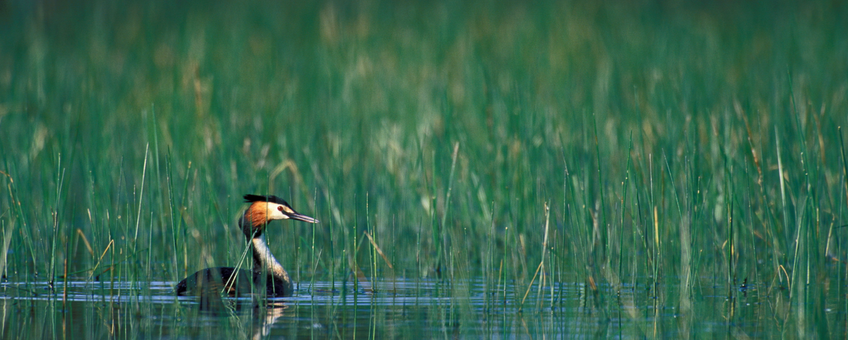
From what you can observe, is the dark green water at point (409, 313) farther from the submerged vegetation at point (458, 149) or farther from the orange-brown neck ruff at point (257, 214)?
the orange-brown neck ruff at point (257, 214)

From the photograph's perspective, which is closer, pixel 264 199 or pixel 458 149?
pixel 264 199

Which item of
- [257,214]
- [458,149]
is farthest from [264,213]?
[458,149]

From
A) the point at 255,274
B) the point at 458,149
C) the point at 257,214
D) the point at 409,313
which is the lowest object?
the point at 409,313

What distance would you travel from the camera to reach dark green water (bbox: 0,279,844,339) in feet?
14.1

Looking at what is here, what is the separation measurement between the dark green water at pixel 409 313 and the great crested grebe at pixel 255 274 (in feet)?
0.38

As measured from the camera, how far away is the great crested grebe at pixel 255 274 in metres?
5.12


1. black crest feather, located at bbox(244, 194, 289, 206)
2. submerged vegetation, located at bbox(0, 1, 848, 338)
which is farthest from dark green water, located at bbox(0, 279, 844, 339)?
black crest feather, located at bbox(244, 194, 289, 206)

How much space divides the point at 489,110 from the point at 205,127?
228cm

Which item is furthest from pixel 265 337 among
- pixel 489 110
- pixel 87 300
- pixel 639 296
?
pixel 489 110

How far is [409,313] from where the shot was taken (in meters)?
4.76

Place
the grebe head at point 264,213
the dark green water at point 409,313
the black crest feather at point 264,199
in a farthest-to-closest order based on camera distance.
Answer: the grebe head at point 264,213 → the black crest feather at point 264,199 → the dark green water at point 409,313

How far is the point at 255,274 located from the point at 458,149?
1.92 m

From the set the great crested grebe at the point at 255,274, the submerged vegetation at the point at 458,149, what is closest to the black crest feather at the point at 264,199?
the great crested grebe at the point at 255,274

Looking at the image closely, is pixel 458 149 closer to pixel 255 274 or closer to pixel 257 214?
pixel 257 214
